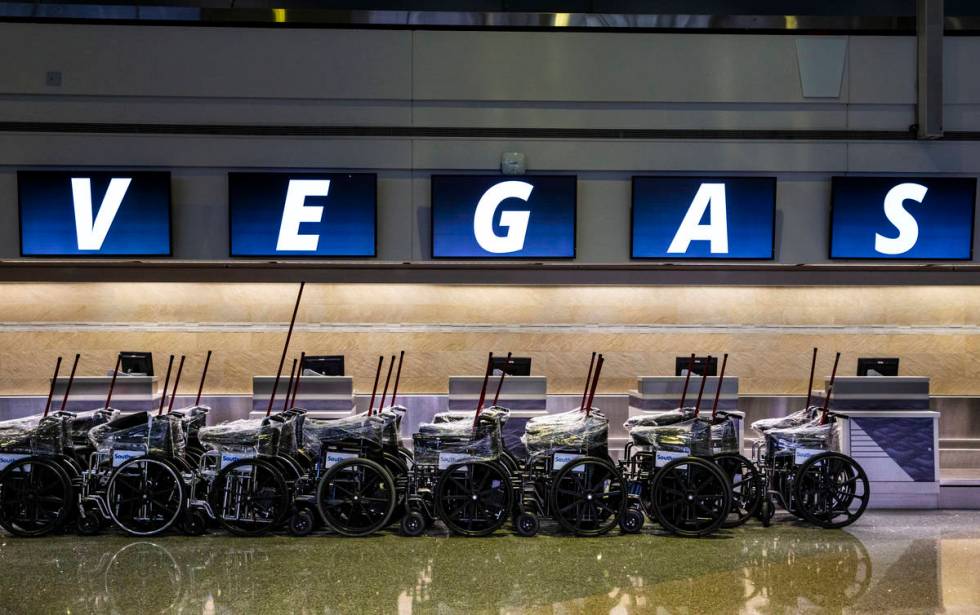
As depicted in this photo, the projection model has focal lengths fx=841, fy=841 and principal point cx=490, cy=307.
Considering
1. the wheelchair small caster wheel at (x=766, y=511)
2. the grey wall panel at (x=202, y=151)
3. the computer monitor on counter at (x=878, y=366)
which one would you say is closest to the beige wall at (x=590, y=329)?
the computer monitor on counter at (x=878, y=366)

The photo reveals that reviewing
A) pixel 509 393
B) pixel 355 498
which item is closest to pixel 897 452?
pixel 509 393

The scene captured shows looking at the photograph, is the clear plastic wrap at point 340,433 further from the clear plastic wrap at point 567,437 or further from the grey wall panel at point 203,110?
the grey wall panel at point 203,110

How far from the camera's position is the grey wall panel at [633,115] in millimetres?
8180

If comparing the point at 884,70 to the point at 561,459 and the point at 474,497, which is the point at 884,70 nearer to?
the point at 561,459

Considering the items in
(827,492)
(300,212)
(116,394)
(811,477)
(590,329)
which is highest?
(300,212)

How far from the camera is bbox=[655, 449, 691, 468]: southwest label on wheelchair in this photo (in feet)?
20.5

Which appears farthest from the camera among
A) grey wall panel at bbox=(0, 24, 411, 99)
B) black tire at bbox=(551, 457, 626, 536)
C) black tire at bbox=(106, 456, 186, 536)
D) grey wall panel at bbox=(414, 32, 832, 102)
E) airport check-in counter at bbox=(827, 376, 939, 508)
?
grey wall panel at bbox=(414, 32, 832, 102)

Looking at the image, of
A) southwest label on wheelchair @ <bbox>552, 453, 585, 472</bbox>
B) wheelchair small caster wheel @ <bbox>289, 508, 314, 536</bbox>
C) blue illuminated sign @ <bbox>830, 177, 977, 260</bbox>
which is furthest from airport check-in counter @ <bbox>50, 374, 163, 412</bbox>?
blue illuminated sign @ <bbox>830, 177, 977, 260</bbox>

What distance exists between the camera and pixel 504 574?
205 inches

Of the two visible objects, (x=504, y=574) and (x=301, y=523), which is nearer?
(x=504, y=574)

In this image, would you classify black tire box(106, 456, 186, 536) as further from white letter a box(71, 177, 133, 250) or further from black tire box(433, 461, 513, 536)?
white letter a box(71, 177, 133, 250)

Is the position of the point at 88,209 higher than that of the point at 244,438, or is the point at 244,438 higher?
the point at 88,209

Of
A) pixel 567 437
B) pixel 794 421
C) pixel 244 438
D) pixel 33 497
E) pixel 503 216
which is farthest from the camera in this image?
pixel 503 216

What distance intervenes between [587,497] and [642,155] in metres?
3.71
